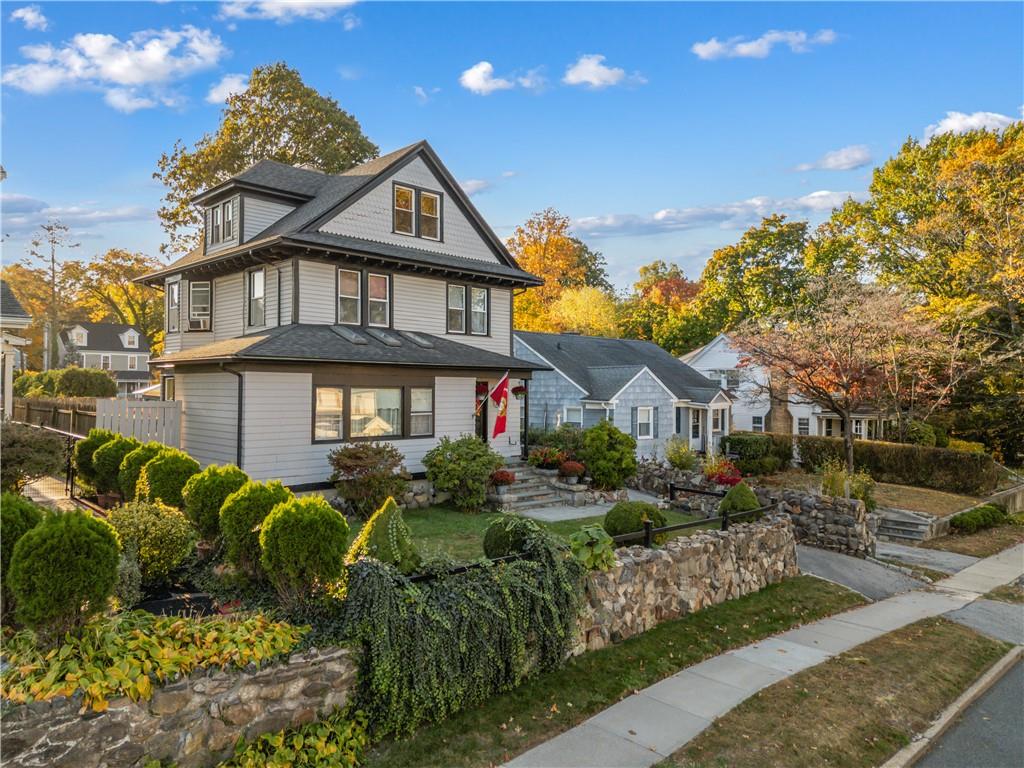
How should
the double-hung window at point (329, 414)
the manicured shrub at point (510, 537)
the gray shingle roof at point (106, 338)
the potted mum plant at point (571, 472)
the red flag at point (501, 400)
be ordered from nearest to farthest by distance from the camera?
the manicured shrub at point (510, 537), the double-hung window at point (329, 414), the red flag at point (501, 400), the potted mum plant at point (571, 472), the gray shingle roof at point (106, 338)

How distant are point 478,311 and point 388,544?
13.4 meters

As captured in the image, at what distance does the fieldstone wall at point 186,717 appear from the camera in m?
4.47

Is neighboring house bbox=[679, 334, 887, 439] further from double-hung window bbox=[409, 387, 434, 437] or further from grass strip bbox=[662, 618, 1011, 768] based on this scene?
grass strip bbox=[662, 618, 1011, 768]

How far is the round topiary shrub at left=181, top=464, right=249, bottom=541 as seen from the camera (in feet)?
27.0

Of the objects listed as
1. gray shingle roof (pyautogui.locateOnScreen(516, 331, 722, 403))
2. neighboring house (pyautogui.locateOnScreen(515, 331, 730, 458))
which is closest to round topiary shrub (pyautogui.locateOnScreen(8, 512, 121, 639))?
neighboring house (pyautogui.locateOnScreen(515, 331, 730, 458))

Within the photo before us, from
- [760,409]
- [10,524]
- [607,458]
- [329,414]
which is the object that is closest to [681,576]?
[607,458]

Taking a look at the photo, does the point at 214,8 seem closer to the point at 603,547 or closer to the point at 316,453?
the point at 316,453

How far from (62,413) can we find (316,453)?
10.7 meters

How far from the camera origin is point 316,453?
14516 millimetres

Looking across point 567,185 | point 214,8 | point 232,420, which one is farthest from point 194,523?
point 567,185

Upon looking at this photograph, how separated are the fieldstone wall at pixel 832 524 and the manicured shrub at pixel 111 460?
15.3 m

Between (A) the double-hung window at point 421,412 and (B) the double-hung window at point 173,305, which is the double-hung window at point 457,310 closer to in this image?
(A) the double-hung window at point 421,412

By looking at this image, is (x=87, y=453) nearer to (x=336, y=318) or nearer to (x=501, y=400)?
(x=336, y=318)

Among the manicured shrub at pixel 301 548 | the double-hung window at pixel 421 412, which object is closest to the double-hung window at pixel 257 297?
the double-hung window at pixel 421 412
